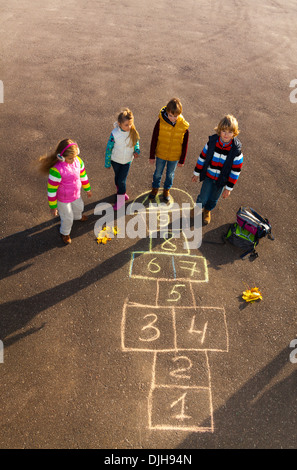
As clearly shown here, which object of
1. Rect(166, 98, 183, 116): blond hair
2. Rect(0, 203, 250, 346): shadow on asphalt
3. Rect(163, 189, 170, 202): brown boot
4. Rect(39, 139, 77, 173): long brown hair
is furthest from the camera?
Rect(163, 189, 170, 202): brown boot

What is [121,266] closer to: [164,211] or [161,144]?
[164,211]

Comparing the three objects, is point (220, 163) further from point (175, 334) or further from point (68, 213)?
point (175, 334)

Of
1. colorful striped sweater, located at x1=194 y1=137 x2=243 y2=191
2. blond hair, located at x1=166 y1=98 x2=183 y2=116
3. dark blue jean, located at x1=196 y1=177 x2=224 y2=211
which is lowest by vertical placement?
dark blue jean, located at x1=196 y1=177 x2=224 y2=211

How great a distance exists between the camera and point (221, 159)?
518 centimetres

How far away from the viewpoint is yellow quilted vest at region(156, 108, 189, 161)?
5.24 meters

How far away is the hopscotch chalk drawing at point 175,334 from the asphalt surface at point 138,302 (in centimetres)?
2

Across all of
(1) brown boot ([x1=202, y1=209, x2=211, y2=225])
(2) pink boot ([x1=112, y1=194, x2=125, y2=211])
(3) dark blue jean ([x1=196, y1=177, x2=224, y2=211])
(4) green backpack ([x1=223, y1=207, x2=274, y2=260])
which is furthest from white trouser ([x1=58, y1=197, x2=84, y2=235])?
(4) green backpack ([x1=223, y1=207, x2=274, y2=260])

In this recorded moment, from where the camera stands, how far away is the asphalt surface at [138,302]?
13.1ft

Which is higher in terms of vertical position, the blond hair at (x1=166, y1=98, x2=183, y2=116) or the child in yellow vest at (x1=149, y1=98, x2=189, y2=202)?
the blond hair at (x1=166, y1=98, x2=183, y2=116)

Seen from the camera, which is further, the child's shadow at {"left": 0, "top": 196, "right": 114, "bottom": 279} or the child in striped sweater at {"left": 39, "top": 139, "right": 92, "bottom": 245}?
the child's shadow at {"left": 0, "top": 196, "right": 114, "bottom": 279}

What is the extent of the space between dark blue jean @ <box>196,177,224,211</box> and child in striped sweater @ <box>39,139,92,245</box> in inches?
82.5

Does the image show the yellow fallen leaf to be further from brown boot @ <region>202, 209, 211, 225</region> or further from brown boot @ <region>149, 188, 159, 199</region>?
brown boot @ <region>149, 188, 159, 199</region>
